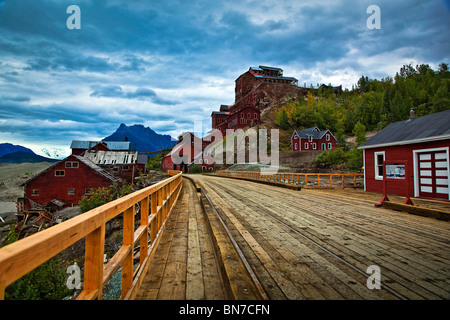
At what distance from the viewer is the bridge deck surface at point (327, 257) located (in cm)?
266

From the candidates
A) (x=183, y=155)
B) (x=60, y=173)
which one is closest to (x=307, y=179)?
(x=60, y=173)

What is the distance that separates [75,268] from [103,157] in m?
35.8

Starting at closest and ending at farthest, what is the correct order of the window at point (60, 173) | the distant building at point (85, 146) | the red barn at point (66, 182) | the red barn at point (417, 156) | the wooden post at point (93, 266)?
the wooden post at point (93, 266) → the red barn at point (417, 156) → the red barn at point (66, 182) → the window at point (60, 173) → the distant building at point (85, 146)

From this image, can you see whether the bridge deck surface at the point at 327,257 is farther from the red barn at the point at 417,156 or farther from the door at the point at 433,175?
the door at the point at 433,175

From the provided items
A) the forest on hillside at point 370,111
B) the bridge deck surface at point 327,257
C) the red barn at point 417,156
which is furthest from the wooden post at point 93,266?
the forest on hillside at point 370,111

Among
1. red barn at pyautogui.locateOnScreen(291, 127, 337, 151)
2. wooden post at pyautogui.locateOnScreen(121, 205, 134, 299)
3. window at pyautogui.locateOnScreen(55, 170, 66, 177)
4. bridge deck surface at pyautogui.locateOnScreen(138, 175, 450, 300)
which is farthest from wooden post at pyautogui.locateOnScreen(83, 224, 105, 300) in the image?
red barn at pyautogui.locateOnScreen(291, 127, 337, 151)

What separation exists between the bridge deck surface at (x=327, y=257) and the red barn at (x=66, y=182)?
2939 centimetres

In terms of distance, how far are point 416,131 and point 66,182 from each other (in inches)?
1373

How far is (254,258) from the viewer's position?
357 centimetres

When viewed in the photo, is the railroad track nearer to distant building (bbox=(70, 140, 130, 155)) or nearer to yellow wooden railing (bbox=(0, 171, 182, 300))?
yellow wooden railing (bbox=(0, 171, 182, 300))

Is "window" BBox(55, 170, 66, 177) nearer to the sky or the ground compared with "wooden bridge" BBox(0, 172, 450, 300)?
nearer to the sky

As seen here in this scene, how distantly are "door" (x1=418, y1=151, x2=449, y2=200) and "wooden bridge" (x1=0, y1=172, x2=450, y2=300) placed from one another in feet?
21.2

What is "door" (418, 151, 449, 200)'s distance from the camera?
34.1 feet
